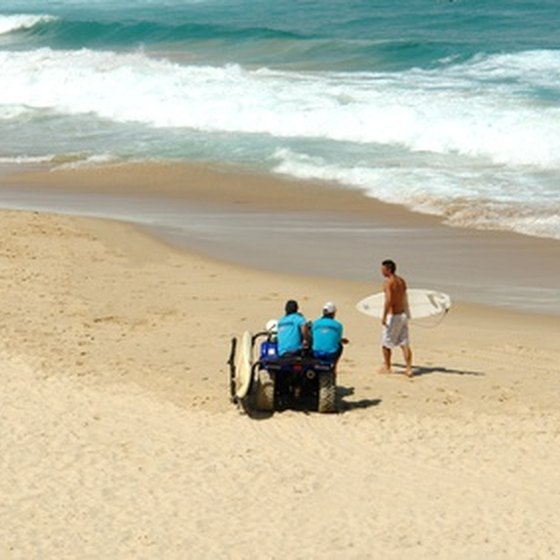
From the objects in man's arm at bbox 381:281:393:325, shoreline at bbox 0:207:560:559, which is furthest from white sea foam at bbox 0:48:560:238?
man's arm at bbox 381:281:393:325

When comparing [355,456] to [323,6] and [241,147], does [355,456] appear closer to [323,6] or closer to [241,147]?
[241,147]

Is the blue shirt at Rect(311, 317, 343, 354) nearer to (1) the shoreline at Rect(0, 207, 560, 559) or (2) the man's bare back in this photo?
(1) the shoreline at Rect(0, 207, 560, 559)

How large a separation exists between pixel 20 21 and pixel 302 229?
38.1 meters

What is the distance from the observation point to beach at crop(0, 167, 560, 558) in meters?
9.76

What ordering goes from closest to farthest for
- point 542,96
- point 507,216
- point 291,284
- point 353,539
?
point 353,539
point 291,284
point 507,216
point 542,96

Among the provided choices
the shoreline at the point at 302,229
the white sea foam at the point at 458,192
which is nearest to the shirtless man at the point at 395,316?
the shoreline at the point at 302,229

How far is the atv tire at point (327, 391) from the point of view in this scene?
12359 mm

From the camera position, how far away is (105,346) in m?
14.4

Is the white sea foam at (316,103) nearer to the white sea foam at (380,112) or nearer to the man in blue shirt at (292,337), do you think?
the white sea foam at (380,112)

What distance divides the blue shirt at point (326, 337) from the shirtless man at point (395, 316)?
3.17 feet

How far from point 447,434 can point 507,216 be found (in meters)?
9.10

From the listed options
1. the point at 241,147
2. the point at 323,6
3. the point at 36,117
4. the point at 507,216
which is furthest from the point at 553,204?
the point at 323,6

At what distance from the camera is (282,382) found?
12.5 metres

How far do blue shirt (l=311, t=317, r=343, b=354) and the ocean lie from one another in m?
7.72
